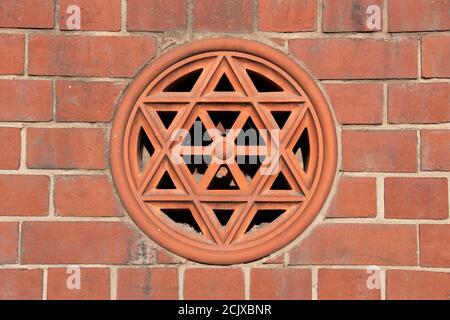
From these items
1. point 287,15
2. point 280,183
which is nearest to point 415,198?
point 280,183

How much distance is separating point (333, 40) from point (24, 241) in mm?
937

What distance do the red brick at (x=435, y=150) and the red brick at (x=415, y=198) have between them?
35 millimetres

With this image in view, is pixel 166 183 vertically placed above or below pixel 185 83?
below

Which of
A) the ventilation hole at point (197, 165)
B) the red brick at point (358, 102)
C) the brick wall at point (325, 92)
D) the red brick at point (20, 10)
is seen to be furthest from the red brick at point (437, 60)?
the red brick at point (20, 10)

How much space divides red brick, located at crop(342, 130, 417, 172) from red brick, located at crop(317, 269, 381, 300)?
0.26 m

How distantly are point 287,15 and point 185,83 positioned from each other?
0.33m

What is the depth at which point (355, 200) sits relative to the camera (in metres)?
2.13

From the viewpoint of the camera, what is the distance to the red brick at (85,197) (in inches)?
83.9

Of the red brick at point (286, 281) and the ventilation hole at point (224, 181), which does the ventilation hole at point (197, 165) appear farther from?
the red brick at point (286, 281)

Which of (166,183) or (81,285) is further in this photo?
(166,183)

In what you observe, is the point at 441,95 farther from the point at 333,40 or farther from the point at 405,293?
the point at 405,293

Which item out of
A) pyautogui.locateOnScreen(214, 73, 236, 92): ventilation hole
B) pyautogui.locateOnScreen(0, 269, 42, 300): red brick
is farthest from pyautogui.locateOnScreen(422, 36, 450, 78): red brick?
pyautogui.locateOnScreen(0, 269, 42, 300): red brick

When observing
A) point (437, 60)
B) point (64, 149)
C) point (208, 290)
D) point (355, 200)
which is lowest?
point (208, 290)

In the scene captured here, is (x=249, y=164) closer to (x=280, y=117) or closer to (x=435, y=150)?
(x=280, y=117)
